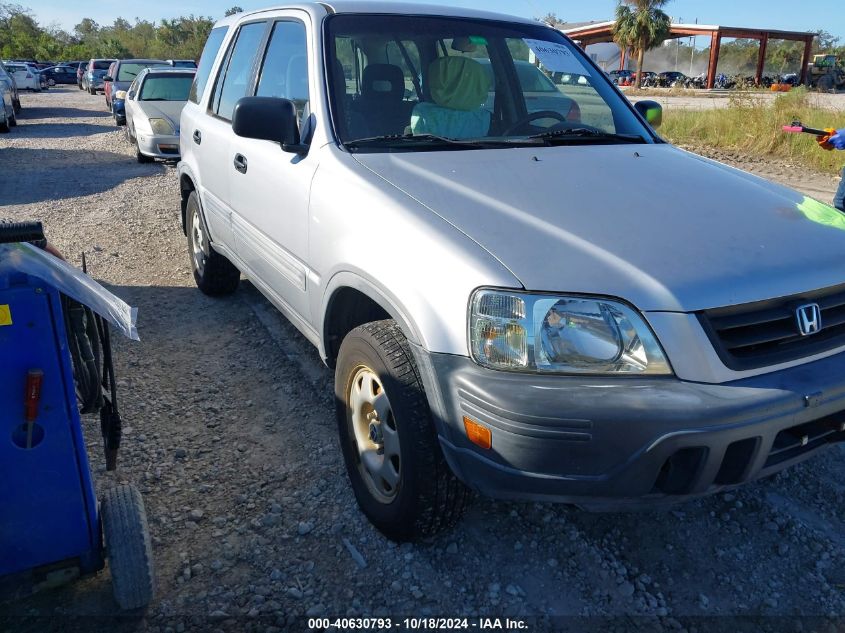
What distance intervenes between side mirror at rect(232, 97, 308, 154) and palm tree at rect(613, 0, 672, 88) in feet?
167

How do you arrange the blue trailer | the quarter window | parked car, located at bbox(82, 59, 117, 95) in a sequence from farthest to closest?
parked car, located at bbox(82, 59, 117, 95)
the quarter window
the blue trailer

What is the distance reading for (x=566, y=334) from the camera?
6.62 ft

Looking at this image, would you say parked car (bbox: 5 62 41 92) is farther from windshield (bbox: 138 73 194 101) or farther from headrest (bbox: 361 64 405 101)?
headrest (bbox: 361 64 405 101)

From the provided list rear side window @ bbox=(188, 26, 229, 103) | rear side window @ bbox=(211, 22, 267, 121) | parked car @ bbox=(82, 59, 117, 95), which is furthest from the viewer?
parked car @ bbox=(82, 59, 117, 95)

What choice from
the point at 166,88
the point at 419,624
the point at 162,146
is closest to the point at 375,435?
the point at 419,624

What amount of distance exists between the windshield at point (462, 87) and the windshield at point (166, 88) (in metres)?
10.2

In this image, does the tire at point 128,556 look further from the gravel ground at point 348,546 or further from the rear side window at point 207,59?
the rear side window at point 207,59

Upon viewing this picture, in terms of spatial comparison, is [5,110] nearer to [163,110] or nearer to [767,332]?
[163,110]

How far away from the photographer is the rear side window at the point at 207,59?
4.81m

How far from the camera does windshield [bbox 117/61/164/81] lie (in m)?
19.1

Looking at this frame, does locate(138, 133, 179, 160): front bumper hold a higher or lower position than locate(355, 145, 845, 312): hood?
lower

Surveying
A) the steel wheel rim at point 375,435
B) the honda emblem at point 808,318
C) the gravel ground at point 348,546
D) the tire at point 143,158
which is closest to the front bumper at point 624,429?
the honda emblem at point 808,318

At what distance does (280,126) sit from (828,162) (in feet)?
32.7

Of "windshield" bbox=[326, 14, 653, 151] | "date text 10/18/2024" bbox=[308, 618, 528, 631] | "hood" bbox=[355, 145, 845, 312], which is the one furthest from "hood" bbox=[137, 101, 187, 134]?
"date text 10/18/2024" bbox=[308, 618, 528, 631]
